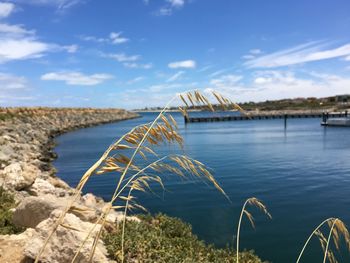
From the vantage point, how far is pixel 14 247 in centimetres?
759

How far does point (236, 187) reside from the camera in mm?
22094

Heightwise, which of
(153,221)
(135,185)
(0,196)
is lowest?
(153,221)

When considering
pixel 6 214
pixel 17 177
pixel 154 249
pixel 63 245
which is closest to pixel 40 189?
pixel 17 177

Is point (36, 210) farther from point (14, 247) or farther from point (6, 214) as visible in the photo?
point (6, 214)

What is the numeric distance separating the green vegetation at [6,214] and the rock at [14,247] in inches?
20.2

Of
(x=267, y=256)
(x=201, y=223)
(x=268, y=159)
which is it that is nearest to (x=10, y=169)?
(x=201, y=223)

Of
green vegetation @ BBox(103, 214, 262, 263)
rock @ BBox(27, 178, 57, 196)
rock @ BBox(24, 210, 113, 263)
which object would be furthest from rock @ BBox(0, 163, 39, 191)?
rock @ BBox(24, 210, 113, 263)

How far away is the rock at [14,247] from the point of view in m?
7.09

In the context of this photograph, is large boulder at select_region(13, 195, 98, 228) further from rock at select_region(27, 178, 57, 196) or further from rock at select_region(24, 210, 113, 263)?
rock at select_region(27, 178, 57, 196)

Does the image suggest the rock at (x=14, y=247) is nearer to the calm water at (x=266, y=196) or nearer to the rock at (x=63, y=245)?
the rock at (x=63, y=245)

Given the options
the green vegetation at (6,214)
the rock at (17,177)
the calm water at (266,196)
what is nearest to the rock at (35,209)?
the green vegetation at (6,214)

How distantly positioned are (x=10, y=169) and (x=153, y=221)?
21.4 ft

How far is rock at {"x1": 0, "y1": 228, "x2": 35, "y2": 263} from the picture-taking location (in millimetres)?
7094

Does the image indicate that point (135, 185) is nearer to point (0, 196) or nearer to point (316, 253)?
point (0, 196)
